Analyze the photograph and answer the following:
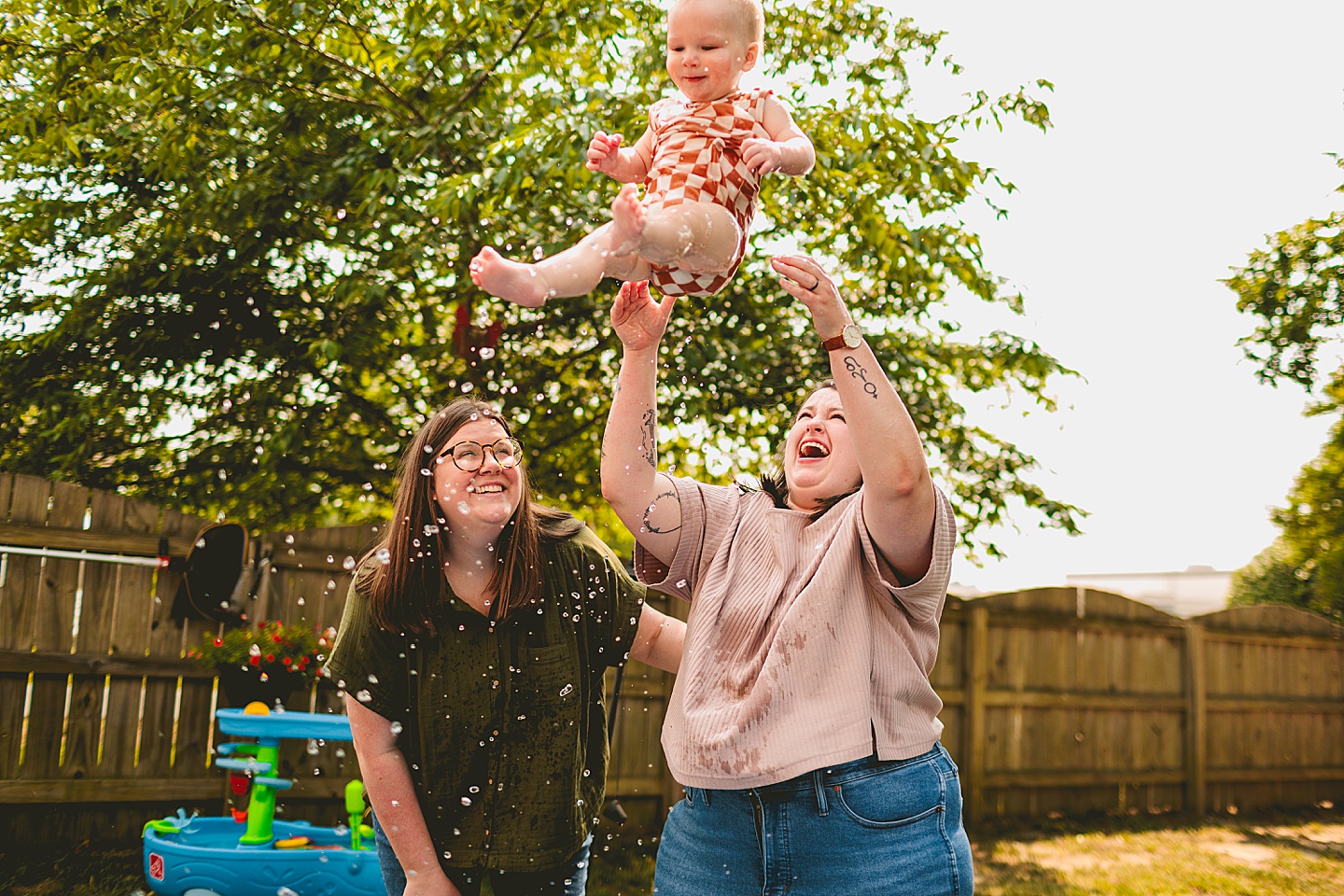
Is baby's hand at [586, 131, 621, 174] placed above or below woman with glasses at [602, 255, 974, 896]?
above

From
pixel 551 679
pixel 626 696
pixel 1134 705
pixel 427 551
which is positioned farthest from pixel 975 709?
pixel 427 551

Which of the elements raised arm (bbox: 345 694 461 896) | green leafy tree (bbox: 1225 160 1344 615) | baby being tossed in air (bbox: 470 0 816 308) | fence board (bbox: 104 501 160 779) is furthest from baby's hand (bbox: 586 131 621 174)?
green leafy tree (bbox: 1225 160 1344 615)

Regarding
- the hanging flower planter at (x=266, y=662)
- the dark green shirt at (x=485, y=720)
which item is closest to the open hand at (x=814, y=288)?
the dark green shirt at (x=485, y=720)

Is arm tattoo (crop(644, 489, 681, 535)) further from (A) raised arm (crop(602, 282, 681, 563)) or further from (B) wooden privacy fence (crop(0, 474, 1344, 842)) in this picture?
(B) wooden privacy fence (crop(0, 474, 1344, 842))

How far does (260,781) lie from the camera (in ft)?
13.1

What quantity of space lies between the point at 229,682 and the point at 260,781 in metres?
0.75

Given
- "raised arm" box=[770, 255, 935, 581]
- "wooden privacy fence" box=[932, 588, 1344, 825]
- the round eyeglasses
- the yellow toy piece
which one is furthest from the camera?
"wooden privacy fence" box=[932, 588, 1344, 825]

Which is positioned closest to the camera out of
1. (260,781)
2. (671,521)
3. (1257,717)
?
(671,521)

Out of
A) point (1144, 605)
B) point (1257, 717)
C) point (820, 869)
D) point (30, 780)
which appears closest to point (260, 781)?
point (30, 780)

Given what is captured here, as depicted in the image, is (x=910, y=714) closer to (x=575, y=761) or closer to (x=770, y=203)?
(x=575, y=761)

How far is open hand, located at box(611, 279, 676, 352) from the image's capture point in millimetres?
1837

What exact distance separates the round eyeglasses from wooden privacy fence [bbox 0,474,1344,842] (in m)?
1.86

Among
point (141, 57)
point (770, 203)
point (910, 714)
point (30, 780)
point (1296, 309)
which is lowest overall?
point (30, 780)

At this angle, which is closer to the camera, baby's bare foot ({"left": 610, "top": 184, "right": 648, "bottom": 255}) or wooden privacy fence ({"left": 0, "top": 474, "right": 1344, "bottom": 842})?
baby's bare foot ({"left": 610, "top": 184, "right": 648, "bottom": 255})
